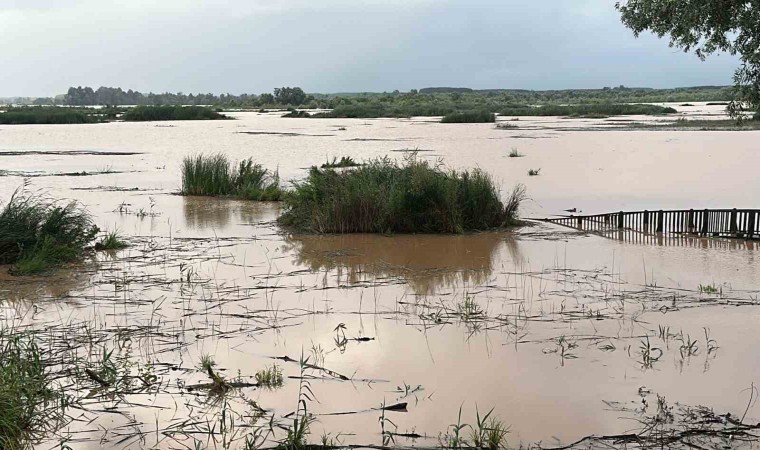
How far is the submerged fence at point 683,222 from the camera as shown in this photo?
12.9 m

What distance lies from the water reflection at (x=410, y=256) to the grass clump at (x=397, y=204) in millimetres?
289

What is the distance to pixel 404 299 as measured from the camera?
8.84 meters

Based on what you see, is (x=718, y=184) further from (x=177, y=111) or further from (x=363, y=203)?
(x=177, y=111)

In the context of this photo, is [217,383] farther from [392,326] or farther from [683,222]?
[683,222]

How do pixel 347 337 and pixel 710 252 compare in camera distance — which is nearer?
pixel 347 337

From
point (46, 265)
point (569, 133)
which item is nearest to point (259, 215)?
point (46, 265)

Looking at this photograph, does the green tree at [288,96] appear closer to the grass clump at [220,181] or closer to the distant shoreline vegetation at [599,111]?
the distant shoreline vegetation at [599,111]

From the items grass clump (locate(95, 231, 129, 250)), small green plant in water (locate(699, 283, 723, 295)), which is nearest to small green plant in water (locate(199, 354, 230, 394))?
small green plant in water (locate(699, 283, 723, 295))

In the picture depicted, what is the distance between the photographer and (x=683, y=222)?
13.5 meters

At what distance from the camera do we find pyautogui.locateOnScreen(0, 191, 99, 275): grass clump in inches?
404

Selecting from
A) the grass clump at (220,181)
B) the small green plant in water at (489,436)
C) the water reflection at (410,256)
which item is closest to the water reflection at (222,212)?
the grass clump at (220,181)

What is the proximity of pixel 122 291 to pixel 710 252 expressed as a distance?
317 inches

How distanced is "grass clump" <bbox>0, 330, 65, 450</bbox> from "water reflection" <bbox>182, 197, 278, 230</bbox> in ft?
28.2

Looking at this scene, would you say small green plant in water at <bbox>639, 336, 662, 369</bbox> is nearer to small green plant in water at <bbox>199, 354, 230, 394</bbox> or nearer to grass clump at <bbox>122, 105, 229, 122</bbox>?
small green plant in water at <bbox>199, 354, 230, 394</bbox>
